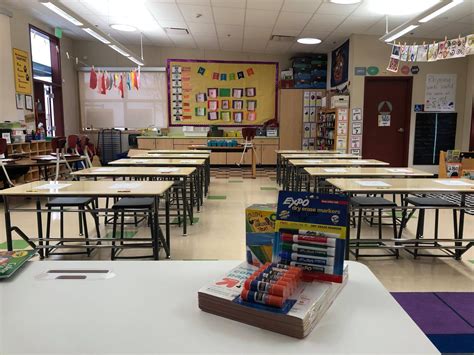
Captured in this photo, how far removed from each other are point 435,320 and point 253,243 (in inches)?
65.3

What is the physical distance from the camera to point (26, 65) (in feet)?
25.3

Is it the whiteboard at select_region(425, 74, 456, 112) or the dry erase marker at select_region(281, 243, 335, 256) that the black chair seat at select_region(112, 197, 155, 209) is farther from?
the whiteboard at select_region(425, 74, 456, 112)

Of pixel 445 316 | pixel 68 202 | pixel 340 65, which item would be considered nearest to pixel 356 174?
pixel 445 316

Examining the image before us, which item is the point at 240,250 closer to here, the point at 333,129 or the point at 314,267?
the point at 314,267

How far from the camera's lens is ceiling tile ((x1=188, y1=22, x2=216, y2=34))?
7751 millimetres

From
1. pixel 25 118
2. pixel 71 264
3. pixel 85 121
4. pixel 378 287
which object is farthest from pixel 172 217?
pixel 85 121

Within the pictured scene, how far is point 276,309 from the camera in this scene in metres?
0.80

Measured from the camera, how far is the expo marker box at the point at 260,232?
102cm

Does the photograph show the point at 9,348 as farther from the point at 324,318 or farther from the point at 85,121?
the point at 85,121

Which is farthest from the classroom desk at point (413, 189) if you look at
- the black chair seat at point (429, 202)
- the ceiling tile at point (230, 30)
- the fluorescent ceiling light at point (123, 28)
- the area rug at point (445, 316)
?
the fluorescent ceiling light at point (123, 28)

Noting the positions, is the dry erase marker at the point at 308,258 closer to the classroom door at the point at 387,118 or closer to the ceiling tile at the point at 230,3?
the ceiling tile at the point at 230,3

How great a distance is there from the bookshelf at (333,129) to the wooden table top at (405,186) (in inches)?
198

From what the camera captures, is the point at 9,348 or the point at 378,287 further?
the point at 378,287

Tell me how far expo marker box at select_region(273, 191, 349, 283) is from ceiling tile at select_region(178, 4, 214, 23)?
637cm
